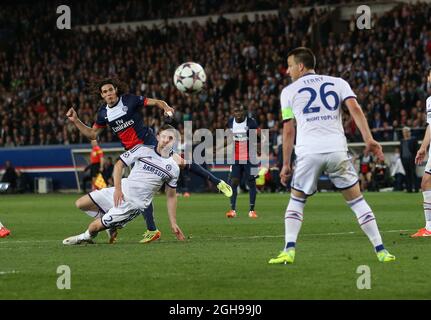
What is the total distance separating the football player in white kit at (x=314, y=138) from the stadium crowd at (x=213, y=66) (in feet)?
71.9

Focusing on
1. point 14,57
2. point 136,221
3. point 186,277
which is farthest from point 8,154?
point 186,277

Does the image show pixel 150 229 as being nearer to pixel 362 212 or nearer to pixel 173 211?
pixel 173 211

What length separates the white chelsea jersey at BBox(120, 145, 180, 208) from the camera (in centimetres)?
1335

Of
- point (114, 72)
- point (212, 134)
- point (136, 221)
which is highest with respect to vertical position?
point (114, 72)

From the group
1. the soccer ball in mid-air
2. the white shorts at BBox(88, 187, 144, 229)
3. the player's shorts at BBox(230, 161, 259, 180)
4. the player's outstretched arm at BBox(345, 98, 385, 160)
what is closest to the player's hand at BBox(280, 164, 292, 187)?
the player's outstretched arm at BBox(345, 98, 385, 160)

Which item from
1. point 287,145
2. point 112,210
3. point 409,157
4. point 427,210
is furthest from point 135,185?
point 409,157

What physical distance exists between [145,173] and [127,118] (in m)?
0.83

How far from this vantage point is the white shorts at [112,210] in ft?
42.7

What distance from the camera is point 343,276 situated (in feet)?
31.2

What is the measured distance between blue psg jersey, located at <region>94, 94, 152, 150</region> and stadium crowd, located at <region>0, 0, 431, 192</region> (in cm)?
1828

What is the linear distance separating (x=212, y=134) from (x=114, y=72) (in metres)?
9.36

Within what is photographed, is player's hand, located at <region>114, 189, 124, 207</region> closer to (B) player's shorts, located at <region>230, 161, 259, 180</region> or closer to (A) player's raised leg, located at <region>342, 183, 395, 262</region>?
(A) player's raised leg, located at <region>342, 183, 395, 262</region>

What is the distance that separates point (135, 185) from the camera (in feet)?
44.0
